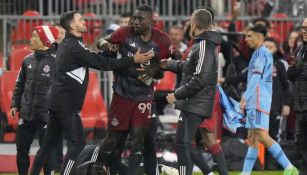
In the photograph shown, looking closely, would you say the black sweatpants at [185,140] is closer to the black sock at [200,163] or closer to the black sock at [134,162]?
the black sock at [134,162]

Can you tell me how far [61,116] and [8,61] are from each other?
614 cm

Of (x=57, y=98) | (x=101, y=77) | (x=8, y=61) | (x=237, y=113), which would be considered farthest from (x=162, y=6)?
(x=57, y=98)

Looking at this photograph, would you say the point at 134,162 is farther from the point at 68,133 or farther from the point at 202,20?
the point at 202,20

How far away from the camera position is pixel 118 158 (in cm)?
1330

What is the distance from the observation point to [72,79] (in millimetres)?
12938

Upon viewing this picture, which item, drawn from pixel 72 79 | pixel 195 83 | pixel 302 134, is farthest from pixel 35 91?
pixel 302 134

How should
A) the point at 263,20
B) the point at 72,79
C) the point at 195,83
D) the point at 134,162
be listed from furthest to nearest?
1. the point at 263,20
2. the point at 72,79
3. the point at 134,162
4. the point at 195,83

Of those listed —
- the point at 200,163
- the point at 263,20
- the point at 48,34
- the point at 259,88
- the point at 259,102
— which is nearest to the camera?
the point at 48,34

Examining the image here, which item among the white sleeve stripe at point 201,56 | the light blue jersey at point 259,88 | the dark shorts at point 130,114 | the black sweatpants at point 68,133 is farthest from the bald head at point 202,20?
the black sweatpants at point 68,133

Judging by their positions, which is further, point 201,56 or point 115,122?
point 115,122

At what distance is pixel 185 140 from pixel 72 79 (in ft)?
5.08

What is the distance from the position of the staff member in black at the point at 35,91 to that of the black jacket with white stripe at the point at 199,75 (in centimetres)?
192

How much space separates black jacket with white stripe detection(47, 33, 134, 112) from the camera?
12.8m

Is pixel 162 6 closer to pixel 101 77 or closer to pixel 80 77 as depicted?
pixel 101 77
